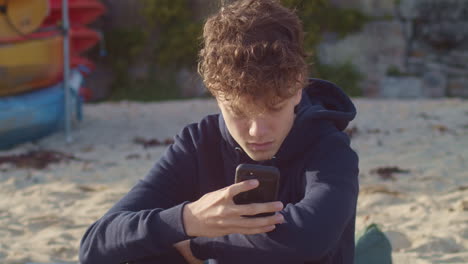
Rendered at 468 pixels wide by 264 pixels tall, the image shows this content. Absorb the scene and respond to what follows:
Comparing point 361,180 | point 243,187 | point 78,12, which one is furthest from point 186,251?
point 78,12

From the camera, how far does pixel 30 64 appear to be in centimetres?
607

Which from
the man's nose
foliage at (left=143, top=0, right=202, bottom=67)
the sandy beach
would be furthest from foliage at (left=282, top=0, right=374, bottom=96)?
the man's nose

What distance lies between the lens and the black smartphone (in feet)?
4.55

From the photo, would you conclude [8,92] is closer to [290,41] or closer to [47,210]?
[47,210]

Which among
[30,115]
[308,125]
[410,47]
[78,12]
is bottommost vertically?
[30,115]

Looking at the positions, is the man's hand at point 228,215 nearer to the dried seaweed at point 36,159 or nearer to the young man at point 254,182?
the young man at point 254,182

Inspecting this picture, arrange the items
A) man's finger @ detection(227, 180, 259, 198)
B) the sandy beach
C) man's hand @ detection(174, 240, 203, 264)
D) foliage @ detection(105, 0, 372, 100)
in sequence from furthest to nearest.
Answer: foliage @ detection(105, 0, 372, 100) → the sandy beach → man's hand @ detection(174, 240, 203, 264) → man's finger @ detection(227, 180, 259, 198)

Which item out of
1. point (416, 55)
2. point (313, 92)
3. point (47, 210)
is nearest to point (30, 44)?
point (47, 210)

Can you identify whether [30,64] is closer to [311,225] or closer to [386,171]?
[386,171]

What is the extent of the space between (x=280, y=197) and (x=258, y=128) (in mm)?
320

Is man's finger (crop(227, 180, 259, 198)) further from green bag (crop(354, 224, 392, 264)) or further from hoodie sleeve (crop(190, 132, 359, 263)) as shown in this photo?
green bag (crop(354, 224, 392, 264))

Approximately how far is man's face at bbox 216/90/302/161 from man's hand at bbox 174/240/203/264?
316 millimetres

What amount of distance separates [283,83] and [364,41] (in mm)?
8877

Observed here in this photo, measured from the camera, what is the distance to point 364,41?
10.0 metres
